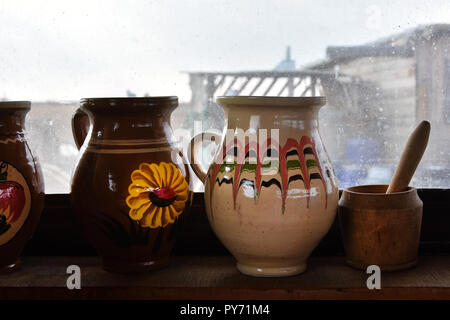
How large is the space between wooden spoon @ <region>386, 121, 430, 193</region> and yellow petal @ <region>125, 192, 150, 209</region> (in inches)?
12.5

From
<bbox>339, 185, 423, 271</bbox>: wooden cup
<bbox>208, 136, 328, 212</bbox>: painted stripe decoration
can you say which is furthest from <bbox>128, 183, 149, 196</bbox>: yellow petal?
<bbox>339, 185, 423, 271</bbox>: wooden cup

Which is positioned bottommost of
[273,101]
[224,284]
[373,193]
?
[224,284]

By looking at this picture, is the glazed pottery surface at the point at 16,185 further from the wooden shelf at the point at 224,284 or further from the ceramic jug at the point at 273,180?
the ceramic jug at the point at 273,180

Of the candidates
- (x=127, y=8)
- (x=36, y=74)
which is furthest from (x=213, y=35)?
(x=36, y=74)

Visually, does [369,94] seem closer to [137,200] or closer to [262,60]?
[262,60]

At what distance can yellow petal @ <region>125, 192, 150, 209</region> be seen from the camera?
0.69 metres

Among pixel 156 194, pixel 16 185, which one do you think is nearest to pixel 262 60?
pixel 156 194

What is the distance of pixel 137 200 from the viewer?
2.28 feet

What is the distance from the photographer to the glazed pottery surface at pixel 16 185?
71 centimetres

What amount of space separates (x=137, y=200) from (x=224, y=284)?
15 cm

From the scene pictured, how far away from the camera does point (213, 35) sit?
0.83m

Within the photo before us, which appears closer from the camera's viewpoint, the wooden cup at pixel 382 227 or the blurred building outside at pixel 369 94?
the wooden cup at pixel 382 227

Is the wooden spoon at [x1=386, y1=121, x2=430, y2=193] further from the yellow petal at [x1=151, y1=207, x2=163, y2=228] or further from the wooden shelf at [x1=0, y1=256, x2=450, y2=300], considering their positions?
the yellow petal at [x1=151, y1=207, x2=163, y2=228]

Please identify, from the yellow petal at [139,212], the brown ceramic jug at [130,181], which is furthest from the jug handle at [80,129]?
the yellow petal at [139,212]
